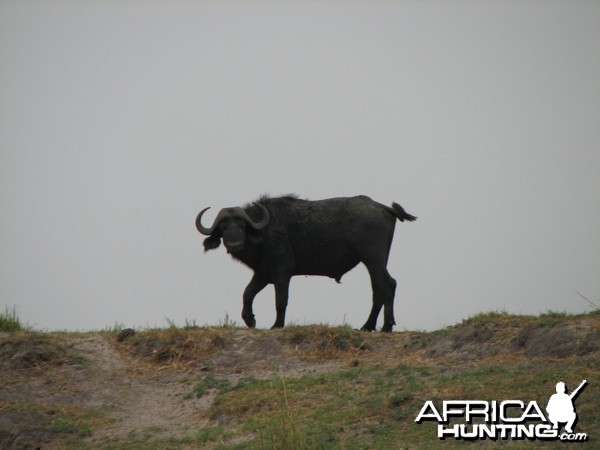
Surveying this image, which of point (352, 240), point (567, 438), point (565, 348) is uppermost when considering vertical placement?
point (352, 240)

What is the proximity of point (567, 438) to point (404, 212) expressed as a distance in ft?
28.4

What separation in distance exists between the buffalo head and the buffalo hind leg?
2.37 meters

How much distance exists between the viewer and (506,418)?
12.4 metres

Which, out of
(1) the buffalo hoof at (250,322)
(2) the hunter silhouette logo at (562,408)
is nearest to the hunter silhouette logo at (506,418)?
(2) the hunter silhouette logo at (562,408)

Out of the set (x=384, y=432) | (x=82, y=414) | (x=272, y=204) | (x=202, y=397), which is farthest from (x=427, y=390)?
(x=272, y=204)

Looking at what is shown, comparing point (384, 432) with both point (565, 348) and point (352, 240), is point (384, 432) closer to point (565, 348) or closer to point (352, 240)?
point (565, 348)

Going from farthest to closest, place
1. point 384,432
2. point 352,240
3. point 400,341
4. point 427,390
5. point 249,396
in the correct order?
point 352,240
point 400,341
point 249,396
point 427,390
point 384,432

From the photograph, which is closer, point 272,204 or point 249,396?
point 249,396

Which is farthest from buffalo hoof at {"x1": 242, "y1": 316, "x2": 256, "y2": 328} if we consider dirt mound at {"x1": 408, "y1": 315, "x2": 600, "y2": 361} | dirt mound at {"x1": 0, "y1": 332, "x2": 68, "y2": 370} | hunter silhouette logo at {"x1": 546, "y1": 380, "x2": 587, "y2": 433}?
hunter silhouette logo at {"x1": 546, "y1": 380, "x2": 587, "y2": 433}

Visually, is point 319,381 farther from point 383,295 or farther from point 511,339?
point 383,295

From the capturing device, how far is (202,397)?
15.5 metres

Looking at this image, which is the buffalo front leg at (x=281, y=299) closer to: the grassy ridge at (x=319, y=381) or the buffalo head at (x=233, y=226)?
the buffalo head at (x=233, y=226)

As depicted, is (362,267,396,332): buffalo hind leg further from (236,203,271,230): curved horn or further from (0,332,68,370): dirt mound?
(0,332,68,370): dirt mound

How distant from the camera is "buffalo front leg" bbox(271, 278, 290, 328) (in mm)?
19312
